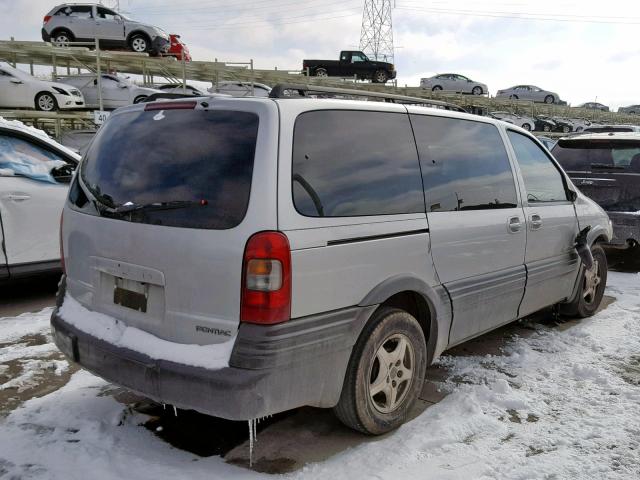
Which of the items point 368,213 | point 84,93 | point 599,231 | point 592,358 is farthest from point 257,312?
point 84,93

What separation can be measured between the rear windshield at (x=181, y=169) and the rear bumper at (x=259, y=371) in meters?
0.56

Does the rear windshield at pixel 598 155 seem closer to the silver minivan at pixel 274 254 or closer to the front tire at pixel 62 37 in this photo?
the silver minivan at pixel 274 254

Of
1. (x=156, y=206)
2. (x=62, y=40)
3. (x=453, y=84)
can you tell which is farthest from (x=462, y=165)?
(x=453, y=84)

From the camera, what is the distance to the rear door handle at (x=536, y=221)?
404 cm

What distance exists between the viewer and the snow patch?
7.72 feet

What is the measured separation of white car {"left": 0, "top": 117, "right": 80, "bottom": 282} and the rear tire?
193 inches

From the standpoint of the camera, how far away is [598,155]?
740 cm

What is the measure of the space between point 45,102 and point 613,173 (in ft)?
55.9

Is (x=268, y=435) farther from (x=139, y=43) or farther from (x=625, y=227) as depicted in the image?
(x=139, y=43)

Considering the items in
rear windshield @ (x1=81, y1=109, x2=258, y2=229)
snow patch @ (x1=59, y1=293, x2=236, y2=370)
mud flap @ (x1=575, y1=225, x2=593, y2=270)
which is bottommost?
snow patch @ (x1=59, y1=293, x2=236, y2=370)

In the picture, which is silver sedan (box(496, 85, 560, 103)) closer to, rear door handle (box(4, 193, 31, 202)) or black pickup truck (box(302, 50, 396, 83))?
black pickup truck (box(302, 50, 396, 83))

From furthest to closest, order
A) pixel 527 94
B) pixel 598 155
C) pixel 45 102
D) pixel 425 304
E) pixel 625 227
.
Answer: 1. pixel 527 94
2. pixel 45 102
3. pixel 598 155
4. pixel 625 227
5. pixel 425 304

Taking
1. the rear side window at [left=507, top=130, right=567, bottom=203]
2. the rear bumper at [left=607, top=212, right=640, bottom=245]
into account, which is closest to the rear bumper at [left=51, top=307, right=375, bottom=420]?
the rear side window at [left=507, top=130, right=567, bottom=203]

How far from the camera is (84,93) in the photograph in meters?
22.0
